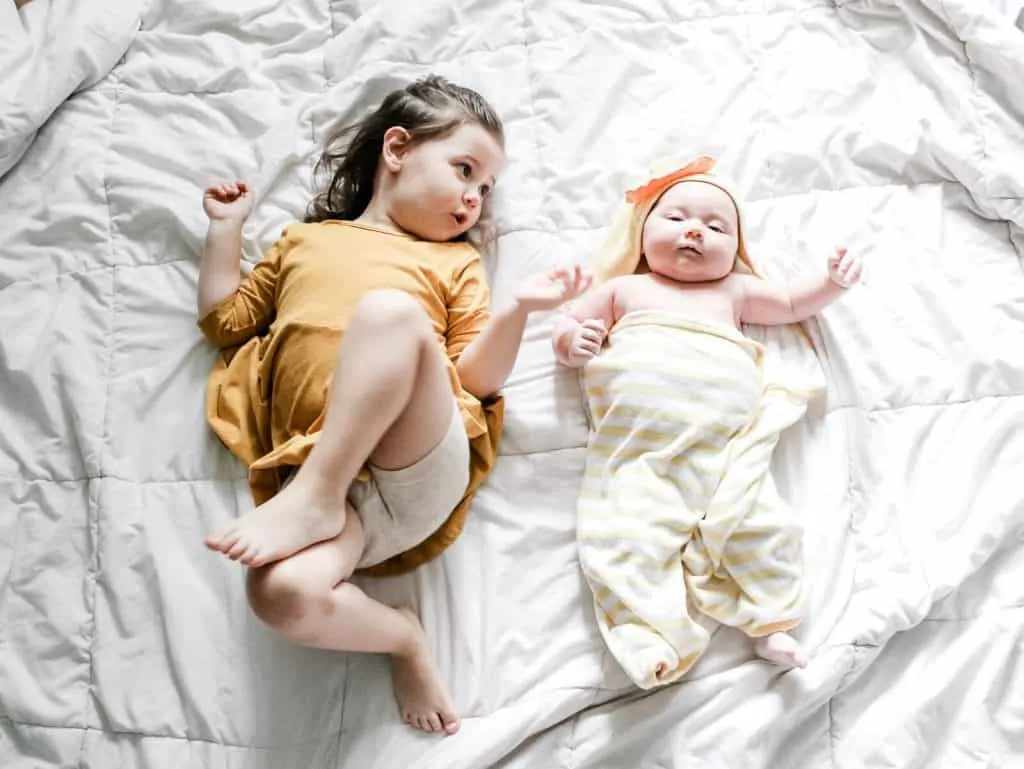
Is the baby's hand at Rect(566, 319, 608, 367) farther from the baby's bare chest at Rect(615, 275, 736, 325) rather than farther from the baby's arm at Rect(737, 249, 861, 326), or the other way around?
the baby's arm at Rect(737, 249, 861, 326)

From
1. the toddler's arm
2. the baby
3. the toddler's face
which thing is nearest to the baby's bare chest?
the baby

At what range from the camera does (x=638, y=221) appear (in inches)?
51.1

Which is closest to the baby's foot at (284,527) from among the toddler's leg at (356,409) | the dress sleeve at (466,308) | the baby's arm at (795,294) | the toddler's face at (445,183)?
the toddler's leg at (356,409)

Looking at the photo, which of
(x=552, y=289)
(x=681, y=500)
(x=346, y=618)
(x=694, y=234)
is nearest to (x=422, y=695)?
(x=346, y=618)

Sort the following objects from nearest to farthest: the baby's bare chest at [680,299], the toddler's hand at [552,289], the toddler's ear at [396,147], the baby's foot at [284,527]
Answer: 1. the baby's foot at [284,527]
2. the toddler's hand at [552,289]
3. the baby's bare chest at [680,299]
4. the toddler's ear at [396,147]

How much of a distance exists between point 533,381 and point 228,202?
46cm

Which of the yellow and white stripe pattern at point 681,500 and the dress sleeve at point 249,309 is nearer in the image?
the yellow and white stripe pattern at point 681,500

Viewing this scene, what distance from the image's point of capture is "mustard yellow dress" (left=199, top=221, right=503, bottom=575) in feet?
3.79

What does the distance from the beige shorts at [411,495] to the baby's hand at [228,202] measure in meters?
0.44

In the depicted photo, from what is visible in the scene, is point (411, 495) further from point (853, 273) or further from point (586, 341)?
point (853, 273)

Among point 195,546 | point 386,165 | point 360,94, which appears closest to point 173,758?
point 195,546

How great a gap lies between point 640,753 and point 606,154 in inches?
29.5

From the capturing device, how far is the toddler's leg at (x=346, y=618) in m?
1.00

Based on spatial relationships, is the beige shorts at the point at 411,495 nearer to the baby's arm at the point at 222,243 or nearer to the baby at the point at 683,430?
the baby at the point at 683,430
